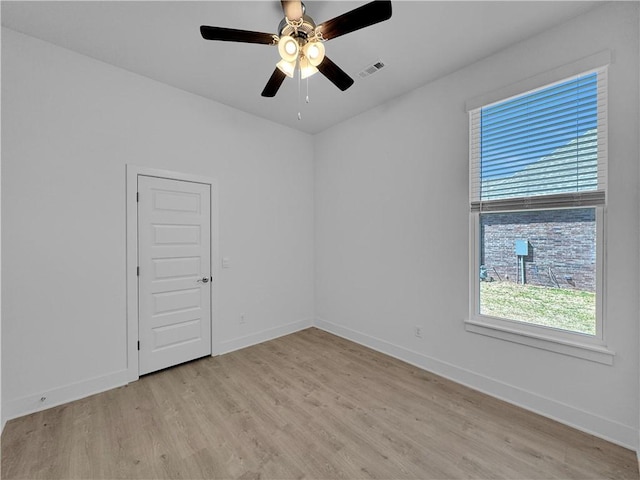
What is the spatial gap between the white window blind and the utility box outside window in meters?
0.31

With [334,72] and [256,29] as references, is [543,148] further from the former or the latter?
[256,29]

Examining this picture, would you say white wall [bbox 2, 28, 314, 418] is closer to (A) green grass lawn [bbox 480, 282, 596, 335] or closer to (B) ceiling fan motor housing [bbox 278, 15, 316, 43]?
(B) ceiling fan motor housing [bbox 278, 15, 316, 43]

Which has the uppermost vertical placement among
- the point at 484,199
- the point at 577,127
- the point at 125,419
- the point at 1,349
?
the point at 577,127

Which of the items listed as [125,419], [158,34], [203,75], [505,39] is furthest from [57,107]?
[505,39]

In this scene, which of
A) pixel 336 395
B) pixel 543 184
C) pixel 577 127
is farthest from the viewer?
pixel 336 395

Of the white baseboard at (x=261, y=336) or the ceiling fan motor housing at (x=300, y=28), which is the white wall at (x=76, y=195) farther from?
the ceiling fan motor housing at (x=300, y=28)

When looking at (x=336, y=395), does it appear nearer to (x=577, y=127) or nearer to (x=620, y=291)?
(x=620, y=291)

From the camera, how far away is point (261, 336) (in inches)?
151

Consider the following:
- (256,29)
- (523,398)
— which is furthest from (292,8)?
(523,398)

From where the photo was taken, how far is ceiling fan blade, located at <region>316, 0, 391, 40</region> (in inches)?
59.6

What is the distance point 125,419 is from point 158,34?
10.4 feet

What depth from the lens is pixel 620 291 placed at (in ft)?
6.39

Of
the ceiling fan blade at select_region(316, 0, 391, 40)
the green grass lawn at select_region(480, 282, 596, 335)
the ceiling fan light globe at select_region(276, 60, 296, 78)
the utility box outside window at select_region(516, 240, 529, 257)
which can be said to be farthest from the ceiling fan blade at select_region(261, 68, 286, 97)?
the green grass lawn at select_region(480, 282, 596, 335)

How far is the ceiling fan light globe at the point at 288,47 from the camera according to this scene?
1.78m
